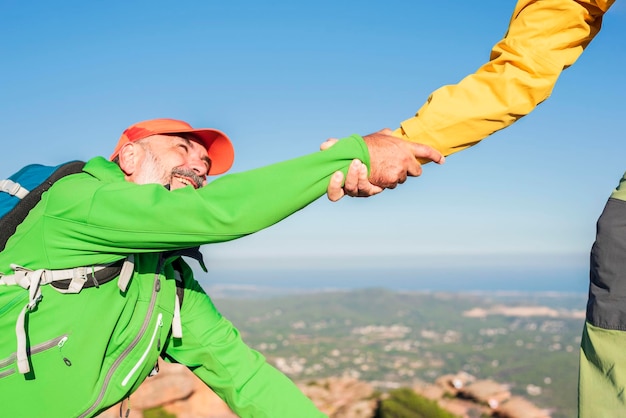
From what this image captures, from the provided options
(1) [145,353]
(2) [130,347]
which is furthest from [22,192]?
(1) [145,353]

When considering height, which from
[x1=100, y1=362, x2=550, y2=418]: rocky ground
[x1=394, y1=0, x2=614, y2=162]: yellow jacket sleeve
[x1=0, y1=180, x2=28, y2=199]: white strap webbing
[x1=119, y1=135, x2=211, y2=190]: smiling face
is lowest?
[x1=100, y1=362, x2=550, y2=418]: rocky ground

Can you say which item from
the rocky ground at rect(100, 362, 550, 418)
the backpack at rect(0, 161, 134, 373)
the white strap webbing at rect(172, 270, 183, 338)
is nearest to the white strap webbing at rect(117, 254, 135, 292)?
the backpack at rect(0, 161, 134, 373)

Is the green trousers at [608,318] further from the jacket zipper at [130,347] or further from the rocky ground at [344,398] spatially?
the rocky ground at [344,398]

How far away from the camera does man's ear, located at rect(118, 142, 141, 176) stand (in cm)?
443

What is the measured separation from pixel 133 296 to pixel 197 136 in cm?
145

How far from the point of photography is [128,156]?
4.45m

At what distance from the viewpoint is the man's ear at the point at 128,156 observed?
14.5 ft

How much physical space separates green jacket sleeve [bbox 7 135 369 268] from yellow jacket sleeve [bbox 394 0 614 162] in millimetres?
750

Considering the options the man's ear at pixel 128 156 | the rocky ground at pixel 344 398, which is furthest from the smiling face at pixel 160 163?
the rocky ground at pixel 344 398

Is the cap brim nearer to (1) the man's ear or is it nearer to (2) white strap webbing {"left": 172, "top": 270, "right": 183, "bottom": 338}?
(1) the man's ear

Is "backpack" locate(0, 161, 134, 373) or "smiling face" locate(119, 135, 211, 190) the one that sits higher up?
"smiling face" locate(119, 135, 211, 190)

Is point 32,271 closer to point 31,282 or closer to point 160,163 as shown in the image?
point 31,282

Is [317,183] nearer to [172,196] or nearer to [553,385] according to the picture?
[172,196]

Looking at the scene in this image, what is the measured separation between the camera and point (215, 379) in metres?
4.57
